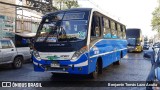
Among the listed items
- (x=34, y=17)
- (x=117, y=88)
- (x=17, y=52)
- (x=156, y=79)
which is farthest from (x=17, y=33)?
(x=156, y=79)

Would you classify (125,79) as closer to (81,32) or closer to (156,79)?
(81,32)

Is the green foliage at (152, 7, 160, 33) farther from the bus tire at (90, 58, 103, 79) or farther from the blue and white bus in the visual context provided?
the blue and white bus

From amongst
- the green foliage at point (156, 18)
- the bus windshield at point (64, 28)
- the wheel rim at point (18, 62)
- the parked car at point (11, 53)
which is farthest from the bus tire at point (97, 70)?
the green foliage at point (156, 18)

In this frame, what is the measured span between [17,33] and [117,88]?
15.6 m

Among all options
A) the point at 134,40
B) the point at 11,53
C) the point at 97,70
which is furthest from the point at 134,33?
the point at 97,70

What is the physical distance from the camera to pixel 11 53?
40.8ft

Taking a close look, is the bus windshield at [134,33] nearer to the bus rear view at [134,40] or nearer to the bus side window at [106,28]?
the bus rear view at [134,40]

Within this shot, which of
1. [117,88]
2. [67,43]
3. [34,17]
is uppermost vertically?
[34,17]

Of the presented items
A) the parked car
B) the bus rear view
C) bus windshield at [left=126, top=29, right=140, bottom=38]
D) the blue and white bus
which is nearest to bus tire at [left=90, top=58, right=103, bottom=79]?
the blue and white bus

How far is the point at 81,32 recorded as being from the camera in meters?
8.13

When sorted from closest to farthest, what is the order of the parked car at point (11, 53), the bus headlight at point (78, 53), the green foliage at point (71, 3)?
1. the bus headlight at point (78, 53)
2. the parked car at point (11, 53)
3. the green foliage at point (71, 3)

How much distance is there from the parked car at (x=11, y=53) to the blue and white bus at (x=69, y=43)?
3981 millimetres

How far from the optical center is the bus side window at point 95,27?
864cm

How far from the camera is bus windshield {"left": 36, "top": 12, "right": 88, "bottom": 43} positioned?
8.11 m
